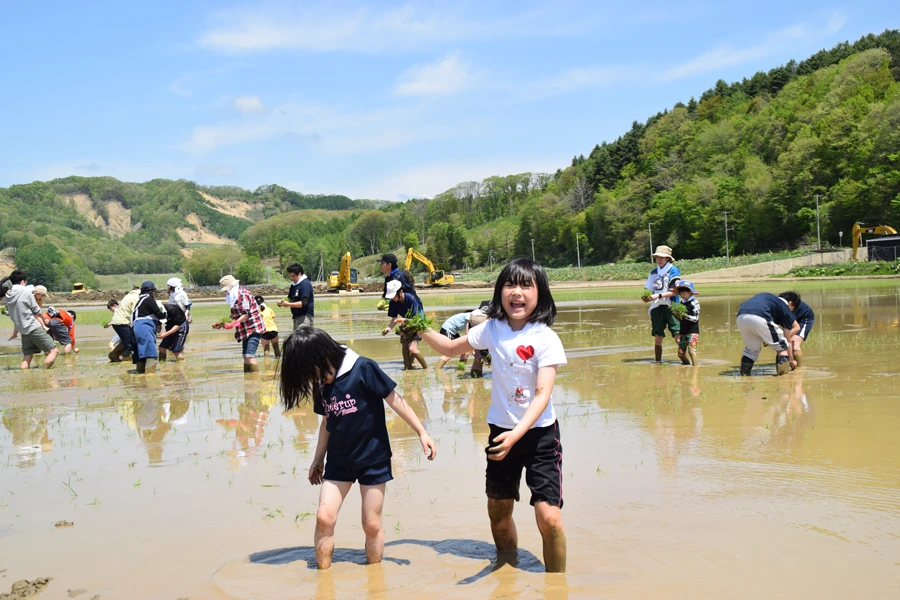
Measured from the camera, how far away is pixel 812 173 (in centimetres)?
9212

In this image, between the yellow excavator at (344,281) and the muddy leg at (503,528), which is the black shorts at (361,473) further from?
the yellow excavator at (344,281)

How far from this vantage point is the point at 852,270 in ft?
177

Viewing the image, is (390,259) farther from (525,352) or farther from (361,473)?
(525,352)

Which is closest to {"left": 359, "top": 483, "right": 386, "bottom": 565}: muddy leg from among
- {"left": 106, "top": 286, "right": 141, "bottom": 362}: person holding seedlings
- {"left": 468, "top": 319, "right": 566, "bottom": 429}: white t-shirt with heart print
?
{"left": 468, "top": 319, "right": 566, "bottom": 429}: white t-shirt with heart print

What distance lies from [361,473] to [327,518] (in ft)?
1.01

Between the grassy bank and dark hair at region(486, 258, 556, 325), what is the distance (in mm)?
51397

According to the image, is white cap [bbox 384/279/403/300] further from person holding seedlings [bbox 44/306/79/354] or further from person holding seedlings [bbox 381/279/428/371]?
person holding seedlings [bbox 44/306/79/354]

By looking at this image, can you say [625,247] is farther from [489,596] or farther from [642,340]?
[489,596]

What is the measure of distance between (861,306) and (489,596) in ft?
77.0

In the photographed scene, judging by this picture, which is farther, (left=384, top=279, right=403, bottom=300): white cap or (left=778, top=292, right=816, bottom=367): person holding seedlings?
(left=384, top=279, right=403, bottom=300): white cap

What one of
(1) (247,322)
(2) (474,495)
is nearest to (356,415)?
(2) (474,495)

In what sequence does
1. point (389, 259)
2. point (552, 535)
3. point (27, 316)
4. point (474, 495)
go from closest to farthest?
1. point (552, 535)
2. point (474, 495)
3. point (389, 259)
4. point (27, 316)

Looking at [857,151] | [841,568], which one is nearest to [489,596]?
[841,568]

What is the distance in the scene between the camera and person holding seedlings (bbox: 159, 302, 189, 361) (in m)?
15.8
